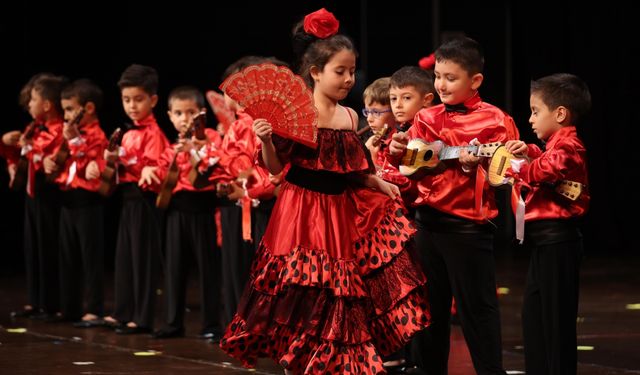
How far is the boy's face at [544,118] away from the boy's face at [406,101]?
98 centimetres

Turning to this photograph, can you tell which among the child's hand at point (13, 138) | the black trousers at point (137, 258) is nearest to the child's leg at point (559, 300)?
the black trousers at point (137, 258)

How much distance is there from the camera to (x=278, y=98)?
4586mm

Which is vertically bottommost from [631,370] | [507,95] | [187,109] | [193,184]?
[631,370]

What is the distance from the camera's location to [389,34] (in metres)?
11.9

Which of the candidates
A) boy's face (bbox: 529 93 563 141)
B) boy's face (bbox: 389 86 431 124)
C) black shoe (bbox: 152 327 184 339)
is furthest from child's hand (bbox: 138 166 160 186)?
boy's face (bbox: 529 93 563 141)

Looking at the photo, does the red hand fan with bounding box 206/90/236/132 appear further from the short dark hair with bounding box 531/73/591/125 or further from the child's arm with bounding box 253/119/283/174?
the short dark hair with bounding box 531/73/591/125

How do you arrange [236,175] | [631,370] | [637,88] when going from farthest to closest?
[637,88]
[236,175]
[631,370]

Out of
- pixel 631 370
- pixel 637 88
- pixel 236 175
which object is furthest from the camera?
pixel 637 88

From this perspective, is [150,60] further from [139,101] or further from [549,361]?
[549,361]

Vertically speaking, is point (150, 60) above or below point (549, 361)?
above

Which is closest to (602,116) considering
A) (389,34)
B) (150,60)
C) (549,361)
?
(389,34)

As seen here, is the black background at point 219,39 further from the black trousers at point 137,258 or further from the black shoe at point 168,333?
the black shoe at point 168,333

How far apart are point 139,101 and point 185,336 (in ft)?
4.78

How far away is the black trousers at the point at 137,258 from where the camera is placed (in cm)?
744
